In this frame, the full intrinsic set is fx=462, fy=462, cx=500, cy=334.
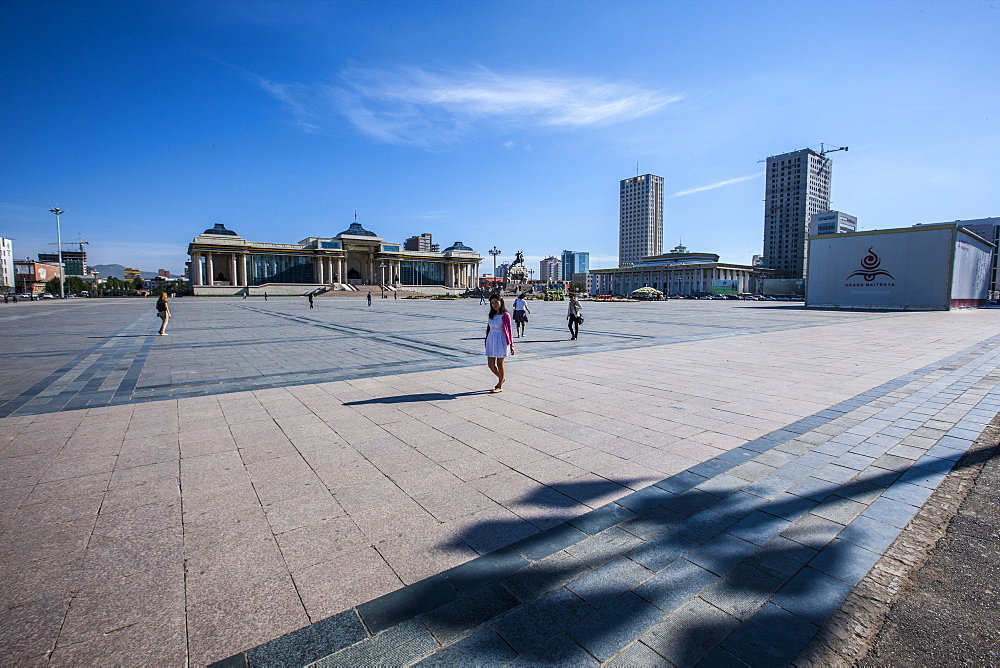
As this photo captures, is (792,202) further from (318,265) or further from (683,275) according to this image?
(318,265)

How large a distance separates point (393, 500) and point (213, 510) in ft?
4.31

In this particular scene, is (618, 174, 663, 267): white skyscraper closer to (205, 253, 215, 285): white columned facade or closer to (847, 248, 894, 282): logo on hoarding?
(205, 253, 215, 285): white columned facade

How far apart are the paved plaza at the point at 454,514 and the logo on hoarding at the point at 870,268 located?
31829 millimetres

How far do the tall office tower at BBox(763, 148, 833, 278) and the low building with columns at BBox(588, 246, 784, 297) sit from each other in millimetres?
7775

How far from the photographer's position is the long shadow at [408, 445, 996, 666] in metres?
2.13

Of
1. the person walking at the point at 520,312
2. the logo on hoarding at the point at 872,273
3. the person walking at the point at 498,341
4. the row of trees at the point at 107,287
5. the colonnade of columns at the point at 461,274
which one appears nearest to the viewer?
the person walking at the point at 498,341

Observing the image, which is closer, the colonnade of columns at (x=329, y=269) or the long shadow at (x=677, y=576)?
the long shadow at (x=677, y=576)

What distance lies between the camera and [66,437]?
16.9 feet

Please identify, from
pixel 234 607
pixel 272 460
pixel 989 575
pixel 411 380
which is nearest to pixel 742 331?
pixel 411 380

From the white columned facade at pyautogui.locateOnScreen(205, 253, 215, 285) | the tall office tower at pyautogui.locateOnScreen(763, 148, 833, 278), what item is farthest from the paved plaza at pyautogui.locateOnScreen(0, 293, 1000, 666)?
the tall office tower at pyautogui.locateOnScreen(763, 148, 833, 278)

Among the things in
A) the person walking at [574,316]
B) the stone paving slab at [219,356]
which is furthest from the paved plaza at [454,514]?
the person walking at [574,316]

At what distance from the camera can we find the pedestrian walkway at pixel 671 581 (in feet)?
6.88

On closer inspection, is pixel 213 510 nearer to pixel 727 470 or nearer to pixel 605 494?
pixel 605 494

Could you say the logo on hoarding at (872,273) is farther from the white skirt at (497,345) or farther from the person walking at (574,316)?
the white skirt at (497,345)
